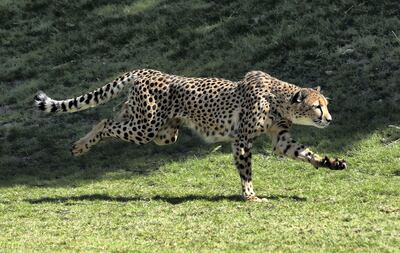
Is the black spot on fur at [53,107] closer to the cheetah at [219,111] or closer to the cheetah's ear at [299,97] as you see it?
the cheetah at [219,111]

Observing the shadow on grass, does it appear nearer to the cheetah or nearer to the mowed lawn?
the mowed lawn

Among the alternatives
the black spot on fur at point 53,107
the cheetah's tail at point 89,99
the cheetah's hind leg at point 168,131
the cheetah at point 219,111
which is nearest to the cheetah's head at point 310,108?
the cheetah at point 219,111

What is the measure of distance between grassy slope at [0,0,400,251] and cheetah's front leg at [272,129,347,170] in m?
0.49

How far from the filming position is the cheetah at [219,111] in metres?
12.1

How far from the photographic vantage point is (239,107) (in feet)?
41.4

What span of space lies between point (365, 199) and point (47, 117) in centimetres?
892

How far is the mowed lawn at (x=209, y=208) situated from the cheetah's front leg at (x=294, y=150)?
1.60 ft

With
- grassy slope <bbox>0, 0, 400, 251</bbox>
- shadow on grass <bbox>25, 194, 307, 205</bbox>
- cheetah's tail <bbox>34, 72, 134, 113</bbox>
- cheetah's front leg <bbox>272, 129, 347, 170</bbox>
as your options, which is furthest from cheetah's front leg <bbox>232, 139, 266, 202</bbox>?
cheetah's tail <bbox>34, 72, 134, 113</bbox>

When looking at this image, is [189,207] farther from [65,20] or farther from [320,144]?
[65,20]

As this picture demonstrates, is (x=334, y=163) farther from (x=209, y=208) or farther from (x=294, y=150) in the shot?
(x=209, y=208)

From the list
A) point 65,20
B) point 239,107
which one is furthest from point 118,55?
point 239,107

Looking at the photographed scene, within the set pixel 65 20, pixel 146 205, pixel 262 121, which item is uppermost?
pixel 262 121

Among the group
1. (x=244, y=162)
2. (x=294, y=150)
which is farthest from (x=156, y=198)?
(x=294, y=150)

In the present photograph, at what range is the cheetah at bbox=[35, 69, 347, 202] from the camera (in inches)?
477
